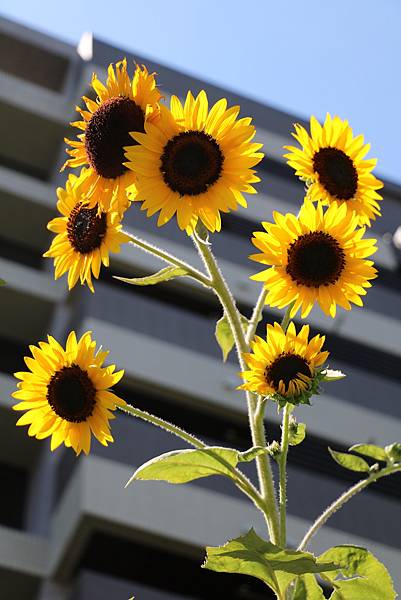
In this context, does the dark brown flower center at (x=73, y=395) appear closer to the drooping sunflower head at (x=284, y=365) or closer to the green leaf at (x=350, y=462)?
the drooping sunflower head at (x=284, y=365)

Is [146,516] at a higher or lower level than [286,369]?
lower

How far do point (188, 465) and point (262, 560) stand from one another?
300 millimetres

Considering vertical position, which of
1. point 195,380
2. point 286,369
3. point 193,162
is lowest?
point 195,380

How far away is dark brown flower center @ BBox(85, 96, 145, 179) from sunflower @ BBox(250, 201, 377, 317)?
309mm

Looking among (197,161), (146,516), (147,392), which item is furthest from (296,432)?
(147,392)

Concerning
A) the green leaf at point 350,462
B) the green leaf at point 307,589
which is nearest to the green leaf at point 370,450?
the green leaf at point 350,462

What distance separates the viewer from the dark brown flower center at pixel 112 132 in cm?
211

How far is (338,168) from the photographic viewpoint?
7.78 ft

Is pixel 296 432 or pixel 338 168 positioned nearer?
pixel 296 432

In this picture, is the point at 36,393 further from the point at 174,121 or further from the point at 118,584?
the point at 118,584

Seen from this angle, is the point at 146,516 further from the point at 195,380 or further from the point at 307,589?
the point at 307,589

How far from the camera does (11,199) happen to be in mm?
20062

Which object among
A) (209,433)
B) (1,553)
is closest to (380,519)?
(209,433)

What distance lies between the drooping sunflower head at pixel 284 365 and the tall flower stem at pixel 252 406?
3cm
